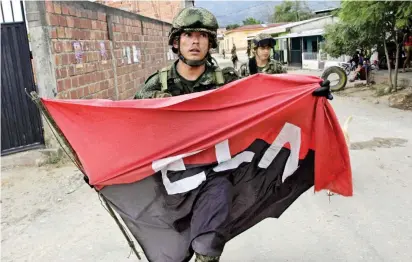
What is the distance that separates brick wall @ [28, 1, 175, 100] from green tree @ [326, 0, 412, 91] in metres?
5.86

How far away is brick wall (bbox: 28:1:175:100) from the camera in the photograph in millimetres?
6434

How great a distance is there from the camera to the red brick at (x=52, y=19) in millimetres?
6219

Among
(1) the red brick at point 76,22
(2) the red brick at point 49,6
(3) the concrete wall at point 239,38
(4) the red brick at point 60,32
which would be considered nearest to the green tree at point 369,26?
(1) the red brick at point 76,22

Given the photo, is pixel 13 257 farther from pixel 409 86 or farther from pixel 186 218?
pixel 409 86

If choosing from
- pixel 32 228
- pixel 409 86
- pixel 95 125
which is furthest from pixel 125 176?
pixel 409 86

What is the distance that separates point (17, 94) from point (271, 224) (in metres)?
4.34

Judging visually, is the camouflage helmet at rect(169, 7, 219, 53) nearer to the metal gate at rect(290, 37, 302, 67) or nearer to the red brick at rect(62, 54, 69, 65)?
the red brick at rect(62, 54, 69, 65)

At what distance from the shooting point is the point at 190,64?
9.36 ft

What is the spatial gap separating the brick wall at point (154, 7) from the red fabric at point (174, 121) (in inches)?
840

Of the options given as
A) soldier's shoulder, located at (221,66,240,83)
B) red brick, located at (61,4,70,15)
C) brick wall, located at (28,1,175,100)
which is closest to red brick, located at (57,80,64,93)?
brick wall, located at (28,1,175,100)

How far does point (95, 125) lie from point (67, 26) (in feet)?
15.4

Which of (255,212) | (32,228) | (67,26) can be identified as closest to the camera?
(255,212)

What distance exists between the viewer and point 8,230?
4.32 metres

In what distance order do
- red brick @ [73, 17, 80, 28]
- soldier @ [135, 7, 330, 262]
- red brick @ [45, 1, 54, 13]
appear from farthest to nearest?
red brick @ [73, 17, 80, 28], red brick @ [45, 1, 54, 13], soldier @ [135, 7, 330, 262]
